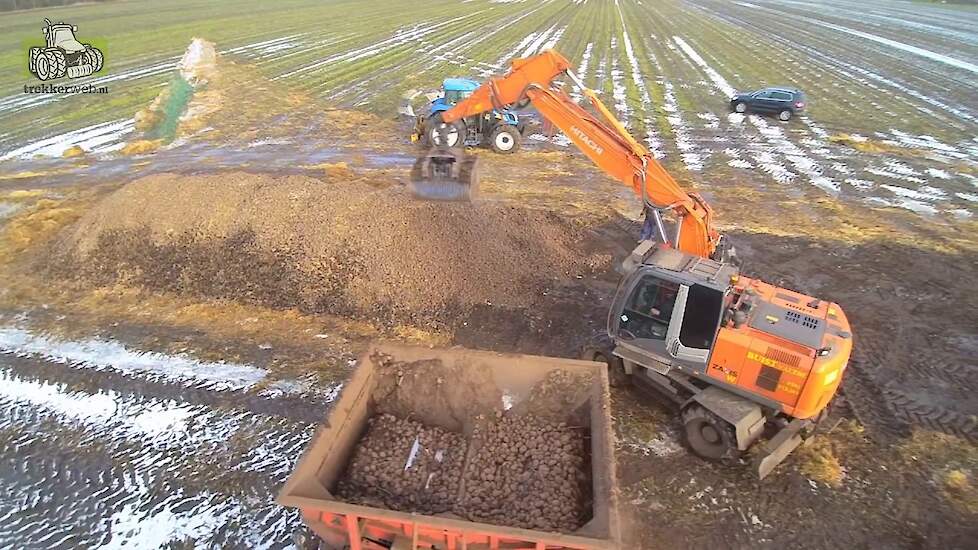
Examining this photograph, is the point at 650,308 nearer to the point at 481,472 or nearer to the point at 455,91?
the point at 481,472

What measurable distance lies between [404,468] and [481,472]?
82 centimetres

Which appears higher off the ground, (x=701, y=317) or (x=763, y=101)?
(x=763, y=101)

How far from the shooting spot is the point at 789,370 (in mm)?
6988

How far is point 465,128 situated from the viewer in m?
18.9

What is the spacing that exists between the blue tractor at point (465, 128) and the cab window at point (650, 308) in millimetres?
11706

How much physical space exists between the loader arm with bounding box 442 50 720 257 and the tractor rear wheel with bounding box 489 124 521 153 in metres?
7.08

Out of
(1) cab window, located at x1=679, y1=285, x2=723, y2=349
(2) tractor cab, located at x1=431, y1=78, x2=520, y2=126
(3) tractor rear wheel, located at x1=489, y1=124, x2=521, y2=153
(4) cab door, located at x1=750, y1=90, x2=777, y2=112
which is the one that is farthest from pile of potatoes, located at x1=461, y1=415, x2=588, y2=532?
(4) cab door, located at x1=750, y1=90, x2=777, y2=112

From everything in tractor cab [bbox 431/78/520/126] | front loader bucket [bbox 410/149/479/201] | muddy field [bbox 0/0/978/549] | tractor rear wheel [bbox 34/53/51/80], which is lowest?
muddy field [bbox 0/0/978/549]

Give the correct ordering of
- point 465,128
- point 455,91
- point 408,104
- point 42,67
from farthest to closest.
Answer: point 42,67
point 408,104
point 465,128
point 455,91

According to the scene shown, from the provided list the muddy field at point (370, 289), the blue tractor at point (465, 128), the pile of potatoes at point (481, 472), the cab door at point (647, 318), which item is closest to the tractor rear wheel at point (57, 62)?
the muddy field at point (370, 289)

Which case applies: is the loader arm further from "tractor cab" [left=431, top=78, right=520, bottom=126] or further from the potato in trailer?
"tractor cab" [left=431, top=78, right=520, bottom=126]

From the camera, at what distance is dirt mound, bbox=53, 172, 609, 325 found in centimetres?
1112

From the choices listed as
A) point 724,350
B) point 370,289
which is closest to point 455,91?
point 370,289

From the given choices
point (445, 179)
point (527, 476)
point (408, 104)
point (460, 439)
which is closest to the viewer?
point (527, 476)
